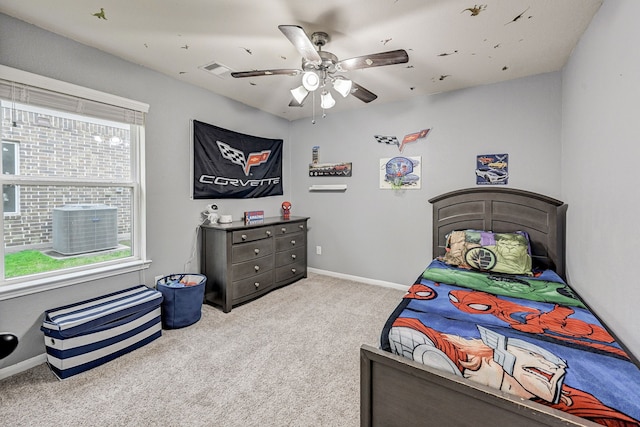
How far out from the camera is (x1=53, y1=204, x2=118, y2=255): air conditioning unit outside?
2326 mm

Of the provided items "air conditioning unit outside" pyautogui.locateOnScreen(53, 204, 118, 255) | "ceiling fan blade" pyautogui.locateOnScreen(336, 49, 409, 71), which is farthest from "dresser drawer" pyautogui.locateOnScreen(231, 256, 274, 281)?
"ceiling fan blade" pyautogui.locateOnScreen(336, 49, 409, 71)

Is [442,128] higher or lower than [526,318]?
higher

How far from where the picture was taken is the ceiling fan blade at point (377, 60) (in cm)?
178

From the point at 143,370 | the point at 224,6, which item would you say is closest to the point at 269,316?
the point at 143,370

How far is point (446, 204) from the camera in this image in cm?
326

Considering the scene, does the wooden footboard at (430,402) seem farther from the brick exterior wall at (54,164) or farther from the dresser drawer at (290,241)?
the brick exterior wall at (54,164)

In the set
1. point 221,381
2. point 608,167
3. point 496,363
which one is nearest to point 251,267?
point 221,381

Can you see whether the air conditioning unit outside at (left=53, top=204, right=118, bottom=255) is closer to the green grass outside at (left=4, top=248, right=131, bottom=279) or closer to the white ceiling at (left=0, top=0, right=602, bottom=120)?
the green grass outside at (left=4, top=248, right=131, bottom=279)

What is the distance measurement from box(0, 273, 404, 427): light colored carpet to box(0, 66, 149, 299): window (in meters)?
0.80

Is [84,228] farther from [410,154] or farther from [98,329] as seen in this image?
[410,154]

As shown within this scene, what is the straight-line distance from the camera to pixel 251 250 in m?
3.28

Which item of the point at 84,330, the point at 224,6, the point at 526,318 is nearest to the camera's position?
the point at 526,318

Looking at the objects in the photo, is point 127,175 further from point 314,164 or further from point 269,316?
point 314,164

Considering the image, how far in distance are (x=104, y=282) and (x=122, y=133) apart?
4.58 ft
